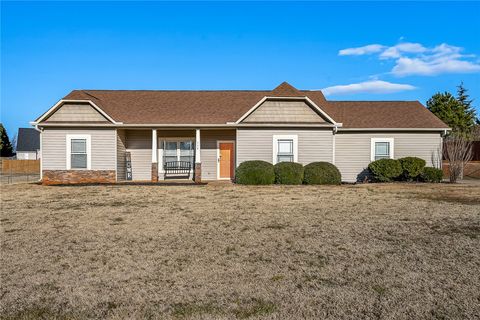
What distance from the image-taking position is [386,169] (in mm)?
19688

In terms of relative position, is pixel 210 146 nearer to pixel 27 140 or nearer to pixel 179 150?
pixel 179 150

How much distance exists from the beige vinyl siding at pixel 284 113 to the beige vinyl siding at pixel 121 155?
687 centimetres

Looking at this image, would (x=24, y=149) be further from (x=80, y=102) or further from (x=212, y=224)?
(x=212, y=224)

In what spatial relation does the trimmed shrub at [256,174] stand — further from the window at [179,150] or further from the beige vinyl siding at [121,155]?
the beige vinyl siding at [121,155]

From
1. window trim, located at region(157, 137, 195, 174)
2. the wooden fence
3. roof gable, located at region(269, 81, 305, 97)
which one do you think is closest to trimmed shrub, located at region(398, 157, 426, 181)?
roof gable, located at region(269, 81, 305, 97)

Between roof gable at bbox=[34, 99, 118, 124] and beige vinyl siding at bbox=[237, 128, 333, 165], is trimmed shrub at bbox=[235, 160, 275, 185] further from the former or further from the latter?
roof gable at bbox=[34, 99, 118, 124]

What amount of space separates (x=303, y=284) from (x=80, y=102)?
18.1m

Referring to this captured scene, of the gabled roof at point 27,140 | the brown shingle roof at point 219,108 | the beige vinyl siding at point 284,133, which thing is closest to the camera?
the beige vinyl siding at point 284,133

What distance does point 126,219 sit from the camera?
9688 mm

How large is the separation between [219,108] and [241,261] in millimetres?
17085

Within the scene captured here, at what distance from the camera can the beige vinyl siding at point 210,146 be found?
71.8 ft

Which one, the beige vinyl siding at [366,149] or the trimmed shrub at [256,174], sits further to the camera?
the beige vinyl siding at [366,149]

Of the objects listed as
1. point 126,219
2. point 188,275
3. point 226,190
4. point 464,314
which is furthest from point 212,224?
point 226,190

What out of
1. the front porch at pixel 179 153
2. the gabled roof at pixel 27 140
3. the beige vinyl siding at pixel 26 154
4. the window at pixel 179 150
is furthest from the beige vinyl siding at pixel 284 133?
the gabled roof at pixel 27 140
